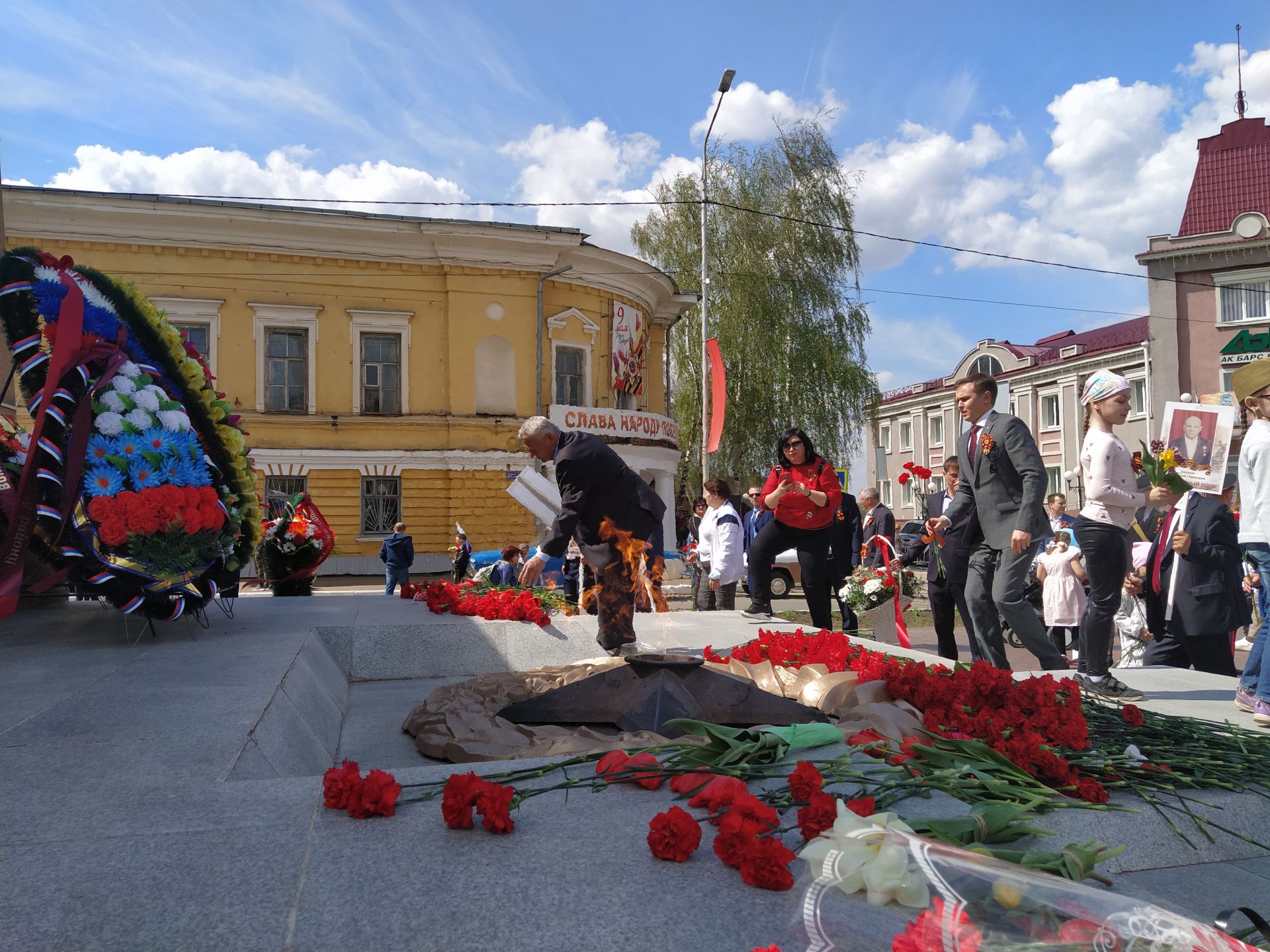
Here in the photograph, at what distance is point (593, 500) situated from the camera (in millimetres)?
6434

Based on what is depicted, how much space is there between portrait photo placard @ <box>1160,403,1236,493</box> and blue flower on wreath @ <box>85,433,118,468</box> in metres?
6.61

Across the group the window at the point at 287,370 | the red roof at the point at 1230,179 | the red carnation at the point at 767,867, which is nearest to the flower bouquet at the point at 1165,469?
the red carnation at the point at 767,867

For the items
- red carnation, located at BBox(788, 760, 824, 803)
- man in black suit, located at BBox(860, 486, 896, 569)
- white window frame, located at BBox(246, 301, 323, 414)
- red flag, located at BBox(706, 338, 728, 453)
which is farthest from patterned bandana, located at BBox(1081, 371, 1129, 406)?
white window frame, located at BBox(246, 301, 323, 414)

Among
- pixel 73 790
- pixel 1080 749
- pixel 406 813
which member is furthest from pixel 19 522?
pixel 1080 749

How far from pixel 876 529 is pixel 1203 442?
4843 mm

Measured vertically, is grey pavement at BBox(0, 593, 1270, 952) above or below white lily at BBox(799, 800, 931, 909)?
below

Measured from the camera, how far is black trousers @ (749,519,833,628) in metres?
7.54

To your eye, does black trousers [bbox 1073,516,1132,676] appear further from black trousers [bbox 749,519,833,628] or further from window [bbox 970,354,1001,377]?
window [bbox 970,354,1001,377]

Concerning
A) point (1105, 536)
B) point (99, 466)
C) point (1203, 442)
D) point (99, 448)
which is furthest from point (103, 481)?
point (1203, 442)

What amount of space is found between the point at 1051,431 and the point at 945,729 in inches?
1797

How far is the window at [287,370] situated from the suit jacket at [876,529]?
1840 centimetres

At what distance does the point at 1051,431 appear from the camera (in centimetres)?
4475

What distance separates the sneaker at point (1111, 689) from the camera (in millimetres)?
4762

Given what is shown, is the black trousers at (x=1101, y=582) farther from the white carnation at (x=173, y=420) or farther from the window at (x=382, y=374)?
the window at (x=382, y=374)
